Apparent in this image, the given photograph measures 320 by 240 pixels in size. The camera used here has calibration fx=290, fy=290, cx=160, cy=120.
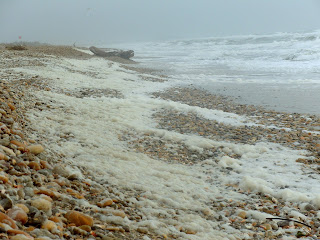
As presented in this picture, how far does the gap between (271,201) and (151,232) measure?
5.53 feet

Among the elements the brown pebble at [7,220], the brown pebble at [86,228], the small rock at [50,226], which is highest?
the brown pebble at [7,220]

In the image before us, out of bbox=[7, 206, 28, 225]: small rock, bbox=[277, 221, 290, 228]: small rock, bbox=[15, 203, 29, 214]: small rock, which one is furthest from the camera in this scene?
bbox=[277, 221, 290, 228]: small rock

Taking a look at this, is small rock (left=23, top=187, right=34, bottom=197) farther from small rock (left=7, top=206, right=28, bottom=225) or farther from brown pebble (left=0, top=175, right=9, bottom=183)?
small rock (left=7, top=206, right=28, bottom=225)

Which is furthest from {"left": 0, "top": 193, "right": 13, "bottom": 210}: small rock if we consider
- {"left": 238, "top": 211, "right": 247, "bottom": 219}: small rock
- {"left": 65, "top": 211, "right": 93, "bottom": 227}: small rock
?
{"left": 238, "top": 211, "right": 247, "bottom": 219}: small rock

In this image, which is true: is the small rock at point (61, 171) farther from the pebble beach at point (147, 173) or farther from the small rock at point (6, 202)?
the small rock at point (6, 202)

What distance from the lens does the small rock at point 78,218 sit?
2135mm

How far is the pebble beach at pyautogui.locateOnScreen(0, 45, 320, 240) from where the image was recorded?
2291 mm

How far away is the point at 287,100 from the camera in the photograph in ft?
31.7

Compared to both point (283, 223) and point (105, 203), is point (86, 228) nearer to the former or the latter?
point (105, 203)

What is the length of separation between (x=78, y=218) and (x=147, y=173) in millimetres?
1653

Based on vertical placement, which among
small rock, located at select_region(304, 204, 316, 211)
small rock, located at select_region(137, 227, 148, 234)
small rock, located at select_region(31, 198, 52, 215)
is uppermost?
small rock, located at select_region(31, 198, 52, 215)

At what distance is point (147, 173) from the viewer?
3742 mm

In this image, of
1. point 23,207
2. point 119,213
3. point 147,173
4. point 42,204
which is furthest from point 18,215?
point 147,173

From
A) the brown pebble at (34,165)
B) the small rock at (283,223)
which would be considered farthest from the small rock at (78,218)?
the small rock at (283,223)
